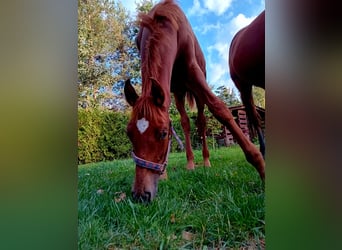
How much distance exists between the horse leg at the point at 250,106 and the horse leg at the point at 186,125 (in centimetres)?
35

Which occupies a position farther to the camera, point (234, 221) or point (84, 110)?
point (84, 110)

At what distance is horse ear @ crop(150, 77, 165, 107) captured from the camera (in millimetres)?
1884

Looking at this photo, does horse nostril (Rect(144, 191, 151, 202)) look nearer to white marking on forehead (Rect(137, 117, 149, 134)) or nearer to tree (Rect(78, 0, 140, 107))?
white marking on forehead (Rect(137, 117, 149, 134))

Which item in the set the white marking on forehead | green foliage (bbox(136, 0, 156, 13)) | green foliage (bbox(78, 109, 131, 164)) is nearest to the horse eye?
the white marking on forehead

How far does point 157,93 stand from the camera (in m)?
1.89

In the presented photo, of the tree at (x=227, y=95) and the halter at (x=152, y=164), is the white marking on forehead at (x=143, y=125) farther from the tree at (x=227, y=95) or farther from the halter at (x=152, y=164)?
the tree at (x=227, y=95)

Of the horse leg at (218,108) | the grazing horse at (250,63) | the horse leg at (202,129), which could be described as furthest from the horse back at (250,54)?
the horse leg at (202,129)

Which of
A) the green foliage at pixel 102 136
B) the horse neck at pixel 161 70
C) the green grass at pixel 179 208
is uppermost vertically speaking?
the horse neck at pixel 161 70

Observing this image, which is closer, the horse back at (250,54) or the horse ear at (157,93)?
the horse back at (250,54)

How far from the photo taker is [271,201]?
1.66 m

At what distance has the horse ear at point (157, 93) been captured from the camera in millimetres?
1884

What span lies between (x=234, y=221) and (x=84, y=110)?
110 cm
